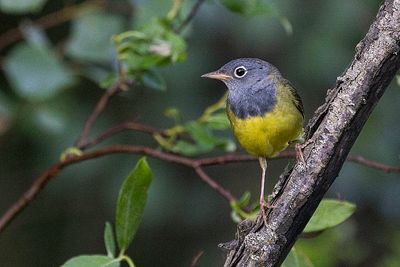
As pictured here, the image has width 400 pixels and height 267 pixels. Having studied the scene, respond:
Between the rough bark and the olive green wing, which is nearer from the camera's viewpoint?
the rough bark

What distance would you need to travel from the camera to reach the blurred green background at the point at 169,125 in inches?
123

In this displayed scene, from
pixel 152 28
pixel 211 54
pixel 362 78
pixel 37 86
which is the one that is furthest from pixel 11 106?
pixel 362 78

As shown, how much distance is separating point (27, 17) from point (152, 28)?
1.58 meters

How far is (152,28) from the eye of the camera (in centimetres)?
232

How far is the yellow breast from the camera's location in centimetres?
225

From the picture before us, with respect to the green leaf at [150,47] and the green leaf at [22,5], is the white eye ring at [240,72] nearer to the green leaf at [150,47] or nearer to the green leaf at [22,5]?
the green leaf at [150,47]

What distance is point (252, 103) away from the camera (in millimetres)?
2365

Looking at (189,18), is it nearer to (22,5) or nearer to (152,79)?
(152,79)

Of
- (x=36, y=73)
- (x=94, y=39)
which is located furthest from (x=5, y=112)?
(x=94, y=39)

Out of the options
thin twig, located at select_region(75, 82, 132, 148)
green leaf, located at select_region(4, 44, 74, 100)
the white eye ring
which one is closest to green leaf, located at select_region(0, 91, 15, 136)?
green leaf, located at select_region(4, 44, 74, 100)

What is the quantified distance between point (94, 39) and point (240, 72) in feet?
1.76

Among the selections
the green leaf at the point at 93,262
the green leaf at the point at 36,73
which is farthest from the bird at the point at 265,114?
the green leaf at the point at 36,73

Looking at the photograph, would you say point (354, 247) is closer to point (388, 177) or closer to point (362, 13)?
point (388, 177)

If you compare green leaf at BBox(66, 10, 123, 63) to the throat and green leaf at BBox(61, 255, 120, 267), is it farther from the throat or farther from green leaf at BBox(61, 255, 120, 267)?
green leaf at BBox(61, 255, 120, 267)
